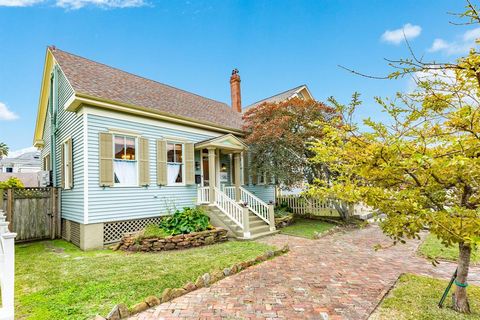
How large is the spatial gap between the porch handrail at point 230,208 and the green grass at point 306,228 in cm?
204

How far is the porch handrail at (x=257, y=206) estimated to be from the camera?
9977 mm

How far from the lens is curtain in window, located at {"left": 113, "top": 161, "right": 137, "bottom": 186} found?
26.9ft

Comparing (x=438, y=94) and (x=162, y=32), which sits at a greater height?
(x=162, y=32)

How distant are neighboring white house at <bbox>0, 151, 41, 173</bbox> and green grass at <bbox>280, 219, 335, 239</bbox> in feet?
109

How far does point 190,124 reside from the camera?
10359 mm

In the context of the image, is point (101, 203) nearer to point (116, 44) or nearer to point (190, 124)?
point (190, 124)

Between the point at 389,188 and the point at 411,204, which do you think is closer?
the point at 411,204

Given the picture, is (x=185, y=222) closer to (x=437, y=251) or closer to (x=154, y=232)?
(x=154, y=232)

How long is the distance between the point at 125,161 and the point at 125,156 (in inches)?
7.1

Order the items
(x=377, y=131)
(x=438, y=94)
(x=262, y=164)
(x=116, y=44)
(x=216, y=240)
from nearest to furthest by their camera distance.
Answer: (x=438, y=94), (x=377, y=131), (x=216, y=240), (x=262, y=164), (x=116, y=44)

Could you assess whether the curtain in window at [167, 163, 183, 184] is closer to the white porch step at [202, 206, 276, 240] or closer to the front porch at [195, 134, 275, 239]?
the front porch at [195, 134, 275, 239]

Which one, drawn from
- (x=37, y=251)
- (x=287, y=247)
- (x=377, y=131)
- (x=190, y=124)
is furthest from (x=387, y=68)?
(x=37, y=251)

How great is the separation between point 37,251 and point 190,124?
6496mm

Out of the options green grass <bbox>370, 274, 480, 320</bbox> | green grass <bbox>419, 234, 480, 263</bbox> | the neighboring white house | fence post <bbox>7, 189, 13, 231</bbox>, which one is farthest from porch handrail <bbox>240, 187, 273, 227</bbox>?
the neighboring white house
